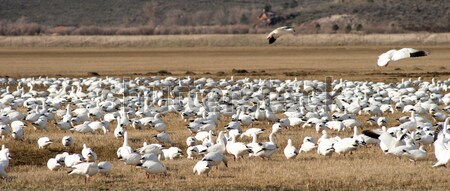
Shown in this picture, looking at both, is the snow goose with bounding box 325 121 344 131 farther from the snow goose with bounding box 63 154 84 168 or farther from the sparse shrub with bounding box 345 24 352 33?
the sparse shrub with bounding box 345 24 352 33

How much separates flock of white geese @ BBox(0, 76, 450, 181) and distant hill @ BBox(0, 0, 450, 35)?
6654 cm

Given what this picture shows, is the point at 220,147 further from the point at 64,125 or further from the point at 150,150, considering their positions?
the point at 64,125

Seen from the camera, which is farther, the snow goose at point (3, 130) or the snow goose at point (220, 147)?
the snow goose at point (3, 130)

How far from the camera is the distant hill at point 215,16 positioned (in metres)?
104

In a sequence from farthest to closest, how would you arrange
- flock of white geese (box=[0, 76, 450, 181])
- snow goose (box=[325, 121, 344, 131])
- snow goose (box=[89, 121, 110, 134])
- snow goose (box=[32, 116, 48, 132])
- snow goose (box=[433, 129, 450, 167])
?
snow goose (box=[32, 116, 48, 132])
snow goose (box=[325, 121, 344, 131])
snow goose (box=[89, 121, 110, 134])
flock of white geese (box=[0, 76, 450, 181])
snow goose (box=[433, 129, 450, 167])

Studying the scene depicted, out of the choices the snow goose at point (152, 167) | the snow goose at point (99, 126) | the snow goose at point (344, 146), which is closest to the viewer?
the snow goose at point (152, 167)

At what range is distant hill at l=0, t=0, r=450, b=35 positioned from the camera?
104312mm

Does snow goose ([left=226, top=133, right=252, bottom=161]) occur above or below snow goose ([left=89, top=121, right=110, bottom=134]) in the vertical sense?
above

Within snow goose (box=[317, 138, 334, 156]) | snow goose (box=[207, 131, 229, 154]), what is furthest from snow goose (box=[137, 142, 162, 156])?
snow goose (box=[317, 138, 334, 156])

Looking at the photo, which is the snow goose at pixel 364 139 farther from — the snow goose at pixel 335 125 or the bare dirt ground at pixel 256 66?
the bare dirt ground at pixel 256 66

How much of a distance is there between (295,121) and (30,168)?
23.4ft

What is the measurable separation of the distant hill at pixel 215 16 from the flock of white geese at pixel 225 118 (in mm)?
66537

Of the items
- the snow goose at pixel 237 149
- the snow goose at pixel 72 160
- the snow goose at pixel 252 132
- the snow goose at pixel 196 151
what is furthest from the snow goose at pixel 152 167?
the snow goose at pixel 252 132

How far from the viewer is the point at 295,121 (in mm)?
19922
